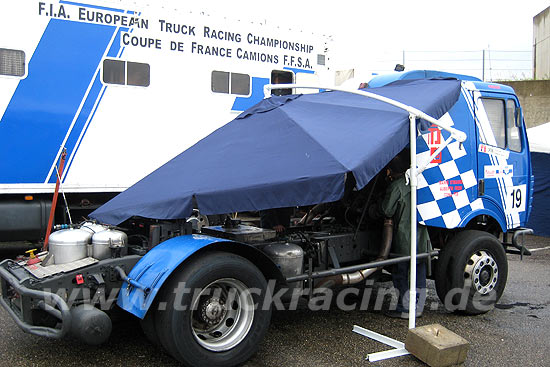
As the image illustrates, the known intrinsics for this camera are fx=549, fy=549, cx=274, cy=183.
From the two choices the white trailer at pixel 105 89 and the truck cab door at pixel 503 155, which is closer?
the truck cab door at pixel 503 155

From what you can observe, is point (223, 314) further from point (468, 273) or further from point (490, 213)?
point (490, 213)

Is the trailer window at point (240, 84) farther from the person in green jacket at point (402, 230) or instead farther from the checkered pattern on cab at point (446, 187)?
the checkered pattern on cab at point (446, 187)

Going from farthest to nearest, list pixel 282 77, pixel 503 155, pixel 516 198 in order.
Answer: pixel 282 77
pixel 516 198
pixel 503 155

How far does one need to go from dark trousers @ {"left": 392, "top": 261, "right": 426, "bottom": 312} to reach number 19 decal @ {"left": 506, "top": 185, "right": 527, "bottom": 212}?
4.96ft

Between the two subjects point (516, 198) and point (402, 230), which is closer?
point (402, 230)

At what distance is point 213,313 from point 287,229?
185 cm

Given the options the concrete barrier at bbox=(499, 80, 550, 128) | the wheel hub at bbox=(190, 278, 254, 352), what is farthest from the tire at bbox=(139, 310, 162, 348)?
the concrete barrier at bbox=(499, 80, 550, 128)

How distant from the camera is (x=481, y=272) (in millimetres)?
6098

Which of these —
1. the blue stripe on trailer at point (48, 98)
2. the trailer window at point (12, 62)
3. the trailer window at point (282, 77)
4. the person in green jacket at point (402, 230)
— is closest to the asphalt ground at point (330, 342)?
the person in green jacket at point (402, 230)

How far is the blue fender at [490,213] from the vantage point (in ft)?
19.2

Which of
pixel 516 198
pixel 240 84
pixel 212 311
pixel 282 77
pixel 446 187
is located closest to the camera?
pixel 212 311

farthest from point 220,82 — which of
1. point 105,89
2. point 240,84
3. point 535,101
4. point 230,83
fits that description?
point 535,101

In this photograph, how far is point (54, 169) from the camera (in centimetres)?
791

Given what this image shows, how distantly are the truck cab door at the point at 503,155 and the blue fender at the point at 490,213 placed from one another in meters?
0.05
